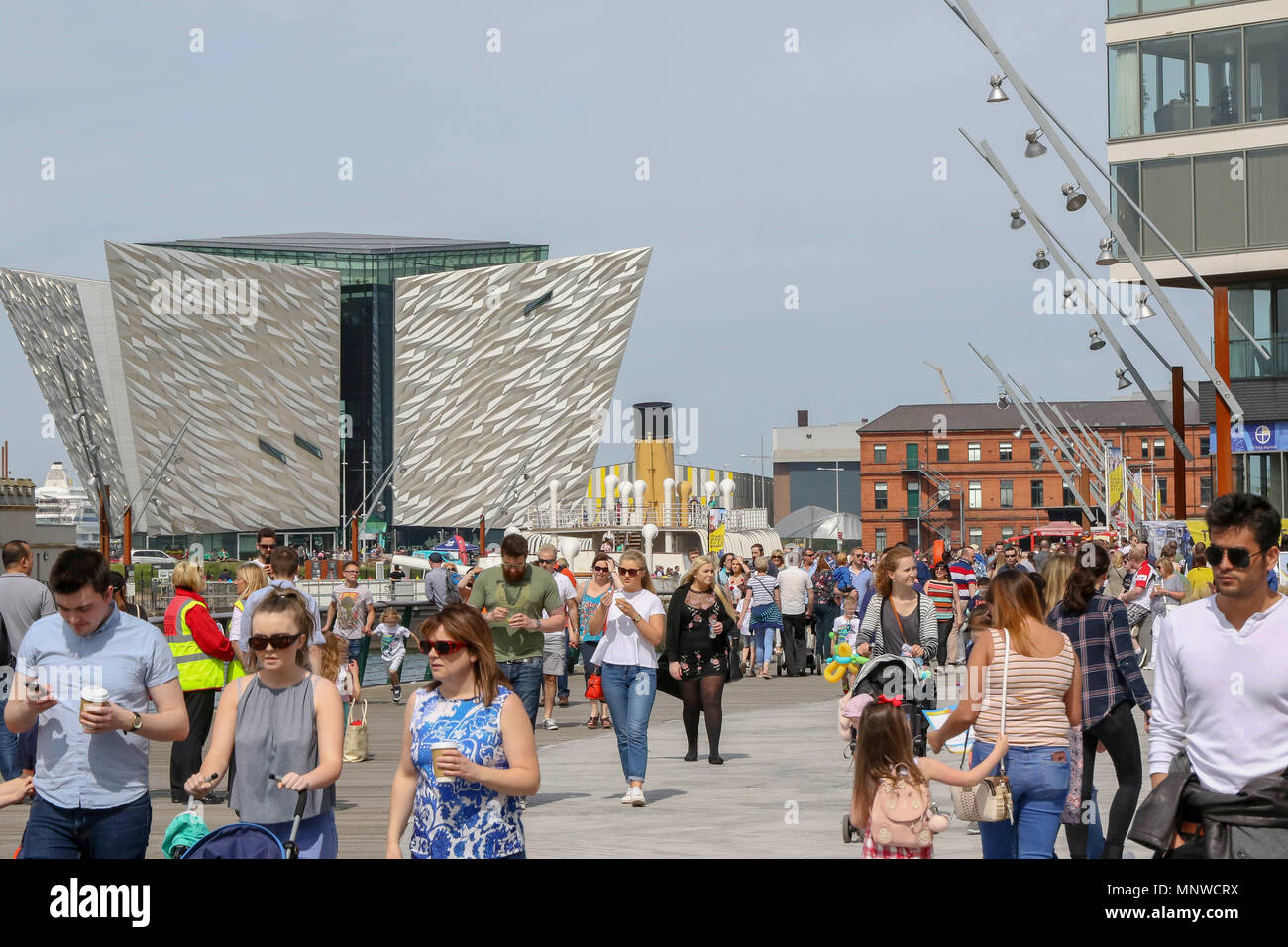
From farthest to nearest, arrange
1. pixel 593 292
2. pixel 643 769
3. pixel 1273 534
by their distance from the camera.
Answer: pixel 593 292
pixel 643 769
pixel 1273 534

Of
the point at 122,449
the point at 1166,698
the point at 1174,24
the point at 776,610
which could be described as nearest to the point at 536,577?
the point at 1166,698

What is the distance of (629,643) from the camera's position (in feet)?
37.1

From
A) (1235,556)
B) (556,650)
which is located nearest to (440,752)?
(1235,556)

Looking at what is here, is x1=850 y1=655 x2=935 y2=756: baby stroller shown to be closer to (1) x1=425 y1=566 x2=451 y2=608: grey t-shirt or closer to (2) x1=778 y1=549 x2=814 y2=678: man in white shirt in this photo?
(1) x1=425 y1=566 x2=451 y2=608: grey t-shirt


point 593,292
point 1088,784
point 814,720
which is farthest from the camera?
point 593,292

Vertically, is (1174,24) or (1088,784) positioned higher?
(1174,24)

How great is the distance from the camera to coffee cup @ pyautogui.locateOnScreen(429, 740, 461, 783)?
202 inches

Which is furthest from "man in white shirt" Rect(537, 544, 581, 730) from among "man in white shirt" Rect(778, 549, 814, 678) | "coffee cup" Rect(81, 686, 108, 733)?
"coffee cup" Rect(81, 686, 108, 733)

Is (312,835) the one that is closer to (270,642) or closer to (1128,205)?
(270,642)

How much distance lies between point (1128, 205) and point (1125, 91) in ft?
8.61
